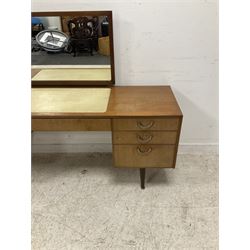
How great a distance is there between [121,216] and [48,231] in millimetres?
394

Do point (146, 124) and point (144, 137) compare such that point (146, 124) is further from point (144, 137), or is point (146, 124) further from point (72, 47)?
point (72, 47)

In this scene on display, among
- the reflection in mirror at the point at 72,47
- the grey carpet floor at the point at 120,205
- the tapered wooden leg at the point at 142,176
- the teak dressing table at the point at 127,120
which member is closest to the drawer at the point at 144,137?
the teak dressing table at the point at 127,120

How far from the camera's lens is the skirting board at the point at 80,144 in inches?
84.3

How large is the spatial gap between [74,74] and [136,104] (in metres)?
0.50

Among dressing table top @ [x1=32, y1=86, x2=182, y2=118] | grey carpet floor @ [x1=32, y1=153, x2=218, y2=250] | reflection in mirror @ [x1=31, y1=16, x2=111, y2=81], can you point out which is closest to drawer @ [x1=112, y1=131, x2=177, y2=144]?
dressing table top @ [x1=32, y1=86, x2=182, y2=118]

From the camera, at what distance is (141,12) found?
1.75m

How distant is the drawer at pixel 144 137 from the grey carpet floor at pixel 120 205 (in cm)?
38

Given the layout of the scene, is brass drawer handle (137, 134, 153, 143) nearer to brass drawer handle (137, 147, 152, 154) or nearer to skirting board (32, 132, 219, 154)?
brass drawer handle (137, 147, 152, 154)

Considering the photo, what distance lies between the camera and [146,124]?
1513mm

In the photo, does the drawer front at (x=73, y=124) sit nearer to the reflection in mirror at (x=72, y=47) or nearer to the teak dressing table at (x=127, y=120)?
the teak dressing table at (x=127, y=120)

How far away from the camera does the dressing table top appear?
150cm

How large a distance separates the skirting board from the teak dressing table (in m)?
0.47
